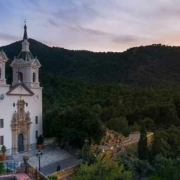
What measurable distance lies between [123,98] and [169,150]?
91.8ft

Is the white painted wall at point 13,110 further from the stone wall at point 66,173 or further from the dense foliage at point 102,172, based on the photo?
the dense foliage at point 102,172

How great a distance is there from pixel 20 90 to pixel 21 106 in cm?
138

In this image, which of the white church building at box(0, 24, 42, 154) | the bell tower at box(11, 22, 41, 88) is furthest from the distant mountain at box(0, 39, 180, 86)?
the white church building at box(0, 24, 42, 154)

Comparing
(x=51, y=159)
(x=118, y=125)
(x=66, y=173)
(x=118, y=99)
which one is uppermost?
(x=118, y=99)

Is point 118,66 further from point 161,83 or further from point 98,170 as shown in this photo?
point 98,170

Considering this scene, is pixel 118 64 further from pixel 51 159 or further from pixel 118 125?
pixel 51 159

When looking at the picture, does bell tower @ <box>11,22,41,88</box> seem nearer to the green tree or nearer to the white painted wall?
the white painted wall

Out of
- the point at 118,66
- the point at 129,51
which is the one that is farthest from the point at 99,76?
the point at 129,51

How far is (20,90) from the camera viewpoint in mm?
32906

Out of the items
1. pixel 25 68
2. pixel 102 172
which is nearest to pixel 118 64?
pixel 25 68

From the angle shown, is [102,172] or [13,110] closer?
[102,172]

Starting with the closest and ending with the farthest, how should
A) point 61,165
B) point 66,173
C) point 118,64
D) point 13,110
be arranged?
point 66,173 → point 61,165 → point 13,110 → point 118,64

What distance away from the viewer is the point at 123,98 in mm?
65312

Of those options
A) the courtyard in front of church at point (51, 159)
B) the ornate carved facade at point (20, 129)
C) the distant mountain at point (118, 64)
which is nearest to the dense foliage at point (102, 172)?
the courtyard in front of church at point (51, 159)
